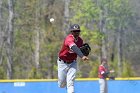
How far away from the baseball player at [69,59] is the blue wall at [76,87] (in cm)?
838

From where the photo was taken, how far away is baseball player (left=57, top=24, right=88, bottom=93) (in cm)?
965

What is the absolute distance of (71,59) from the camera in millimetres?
10070

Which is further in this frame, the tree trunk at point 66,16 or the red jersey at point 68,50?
the tree trunk at point 66,16

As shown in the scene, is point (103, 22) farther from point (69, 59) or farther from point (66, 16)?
point (69, 59)

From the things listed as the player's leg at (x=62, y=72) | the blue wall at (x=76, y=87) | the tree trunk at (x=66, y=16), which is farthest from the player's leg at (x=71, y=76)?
the tree trunk at (x=66, y=16)

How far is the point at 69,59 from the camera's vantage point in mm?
10078

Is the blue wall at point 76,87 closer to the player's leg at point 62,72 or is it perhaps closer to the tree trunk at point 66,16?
the player's leg at point 62,72

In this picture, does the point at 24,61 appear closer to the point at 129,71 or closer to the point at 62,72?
the point at 129,71

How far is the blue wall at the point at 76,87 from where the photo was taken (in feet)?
60.4

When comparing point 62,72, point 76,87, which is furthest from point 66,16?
point 62,72

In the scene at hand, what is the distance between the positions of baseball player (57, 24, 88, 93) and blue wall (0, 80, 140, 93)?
27.5 feet

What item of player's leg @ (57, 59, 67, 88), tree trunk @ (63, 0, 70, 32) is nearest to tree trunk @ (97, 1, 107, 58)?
tree trunk @ (63, 0, 70, 32)

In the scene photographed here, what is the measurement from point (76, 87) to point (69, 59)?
904cm

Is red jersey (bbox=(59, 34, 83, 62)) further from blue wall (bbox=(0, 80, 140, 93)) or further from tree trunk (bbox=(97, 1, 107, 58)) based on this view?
tree trunk (bbox=(97, 1, 107, 58))
